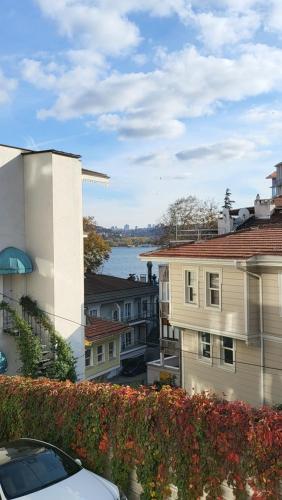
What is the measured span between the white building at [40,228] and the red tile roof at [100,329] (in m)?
4.13

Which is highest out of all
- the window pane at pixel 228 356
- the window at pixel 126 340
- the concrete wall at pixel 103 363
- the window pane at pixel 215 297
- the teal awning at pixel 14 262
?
the teal awning at pixel 14 262

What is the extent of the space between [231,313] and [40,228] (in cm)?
807

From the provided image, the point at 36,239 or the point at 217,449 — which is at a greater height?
the point at 36,239

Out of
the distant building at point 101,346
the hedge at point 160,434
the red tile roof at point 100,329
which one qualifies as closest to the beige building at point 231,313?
the red tile roof at point 100,329

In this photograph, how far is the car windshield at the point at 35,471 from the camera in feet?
21.6

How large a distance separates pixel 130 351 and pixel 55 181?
76.9 ft

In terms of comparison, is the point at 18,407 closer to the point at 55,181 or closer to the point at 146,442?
the point at 146,442

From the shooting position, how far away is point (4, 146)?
17.7 metres

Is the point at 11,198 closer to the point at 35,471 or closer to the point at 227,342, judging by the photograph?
the point at 227,342

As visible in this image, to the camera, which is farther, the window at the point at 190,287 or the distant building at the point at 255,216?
the distant building at the point at 255,216

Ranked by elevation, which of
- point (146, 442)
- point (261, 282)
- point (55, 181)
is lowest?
point (146, 442)

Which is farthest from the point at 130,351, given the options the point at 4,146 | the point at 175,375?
the point at 4,146

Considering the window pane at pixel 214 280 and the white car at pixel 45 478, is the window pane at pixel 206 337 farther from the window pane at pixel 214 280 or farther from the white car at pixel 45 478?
the white car at pixel 45 478

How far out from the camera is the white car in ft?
21.3
